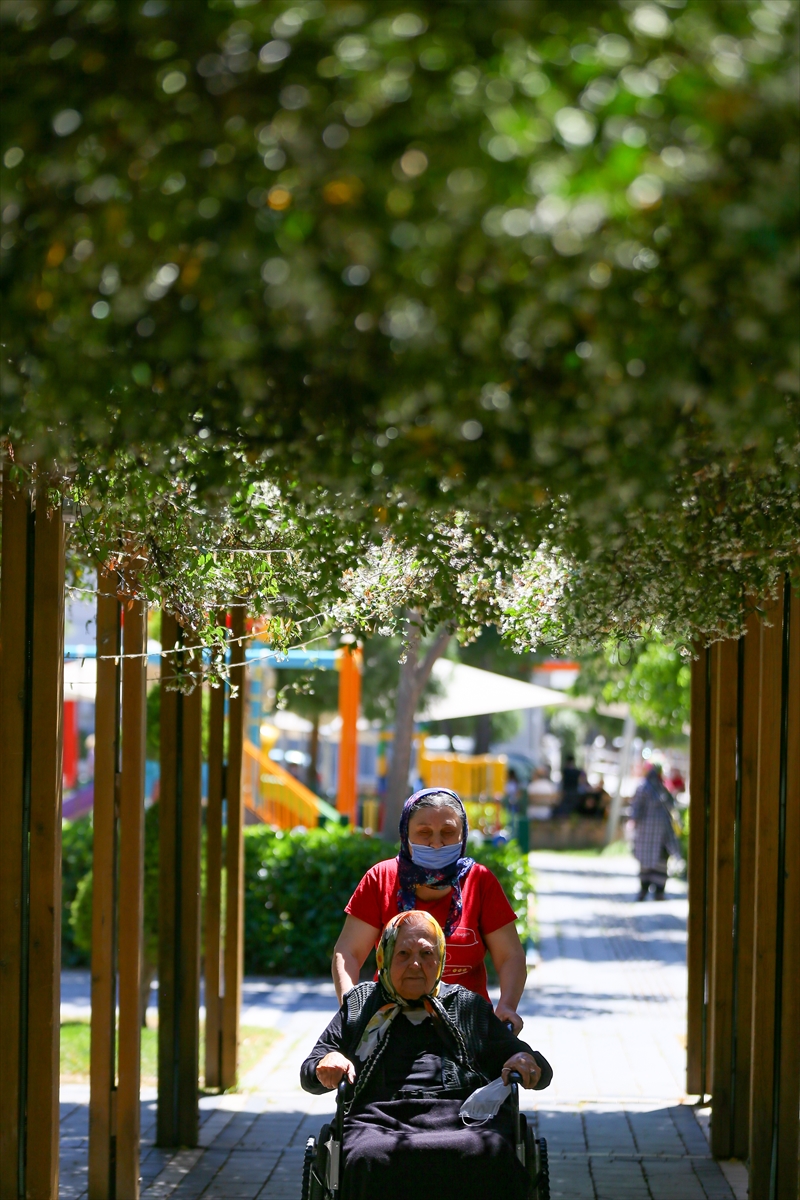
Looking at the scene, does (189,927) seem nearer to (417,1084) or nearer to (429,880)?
(429,880)

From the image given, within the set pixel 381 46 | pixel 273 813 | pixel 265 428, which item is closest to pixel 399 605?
pixel 265 428

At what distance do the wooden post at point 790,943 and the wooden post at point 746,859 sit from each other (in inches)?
32.9

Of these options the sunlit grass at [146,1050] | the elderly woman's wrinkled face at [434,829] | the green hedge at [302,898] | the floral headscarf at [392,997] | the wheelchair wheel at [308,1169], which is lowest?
the sunlit grass at [146,1050]

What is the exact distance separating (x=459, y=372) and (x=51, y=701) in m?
2.57

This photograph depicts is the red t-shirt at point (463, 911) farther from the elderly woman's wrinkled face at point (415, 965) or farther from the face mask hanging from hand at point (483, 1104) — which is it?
the face mask hanging from hand at point (483, 1104)

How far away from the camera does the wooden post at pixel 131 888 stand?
5320 millimetres

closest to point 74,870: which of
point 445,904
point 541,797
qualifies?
point 445,904

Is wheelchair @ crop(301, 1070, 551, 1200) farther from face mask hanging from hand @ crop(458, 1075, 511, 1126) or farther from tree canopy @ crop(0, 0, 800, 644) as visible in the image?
tree canopy @ crop(0, 0, 800, 644)

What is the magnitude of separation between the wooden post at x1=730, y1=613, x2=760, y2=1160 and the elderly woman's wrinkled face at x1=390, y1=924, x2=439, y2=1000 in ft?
7.04

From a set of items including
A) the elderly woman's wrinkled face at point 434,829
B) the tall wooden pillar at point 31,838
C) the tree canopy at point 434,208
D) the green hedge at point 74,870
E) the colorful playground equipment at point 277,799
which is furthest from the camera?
the colorful playground equipment at point 277,799

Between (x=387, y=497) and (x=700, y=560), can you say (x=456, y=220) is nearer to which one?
(x=387, y=497)

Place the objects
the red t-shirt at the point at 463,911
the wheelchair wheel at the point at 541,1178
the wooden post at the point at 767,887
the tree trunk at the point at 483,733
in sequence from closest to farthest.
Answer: the wheelchair wheel at the point at 541,1178
the red t-shirt at the point at 463,911
the wooden post at the point at 767,887
the tree trunk at the point at 483,733

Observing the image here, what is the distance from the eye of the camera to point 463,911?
4.59m

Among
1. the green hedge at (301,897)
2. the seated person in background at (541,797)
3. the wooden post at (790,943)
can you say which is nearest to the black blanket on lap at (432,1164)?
the wooden post at (790,943)
